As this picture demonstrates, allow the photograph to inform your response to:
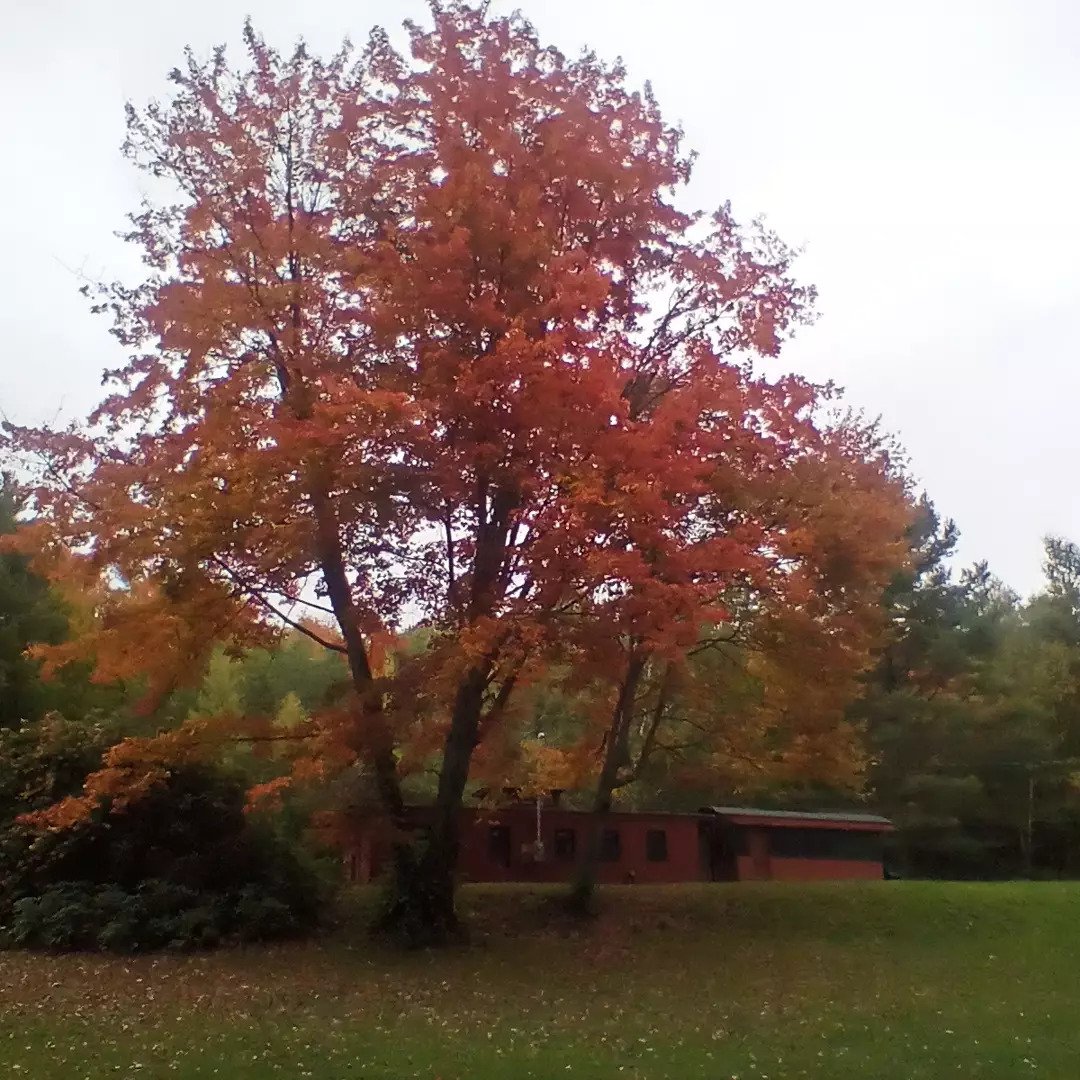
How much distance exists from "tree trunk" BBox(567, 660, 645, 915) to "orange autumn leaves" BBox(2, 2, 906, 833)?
271 centimetres

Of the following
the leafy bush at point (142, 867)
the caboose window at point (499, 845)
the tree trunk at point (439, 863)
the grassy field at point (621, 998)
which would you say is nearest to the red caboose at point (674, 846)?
the caboose window at point (499, 845)

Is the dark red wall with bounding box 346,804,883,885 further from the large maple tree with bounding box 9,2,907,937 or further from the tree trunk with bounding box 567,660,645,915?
the large maple tree with bounding box 9,2,907,937

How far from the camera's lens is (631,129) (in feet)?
61.4

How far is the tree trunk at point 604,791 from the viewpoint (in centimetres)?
2088

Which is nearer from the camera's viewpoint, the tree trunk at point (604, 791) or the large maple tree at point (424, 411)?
the large maple tree at point (424, 411)

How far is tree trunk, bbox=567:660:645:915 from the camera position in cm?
2088

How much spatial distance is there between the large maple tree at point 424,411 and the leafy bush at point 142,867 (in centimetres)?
210

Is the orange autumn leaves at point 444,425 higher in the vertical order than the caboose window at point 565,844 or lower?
higher

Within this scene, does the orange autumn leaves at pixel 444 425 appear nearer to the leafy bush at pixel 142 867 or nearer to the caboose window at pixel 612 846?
the leafy bush at pixel 142 867

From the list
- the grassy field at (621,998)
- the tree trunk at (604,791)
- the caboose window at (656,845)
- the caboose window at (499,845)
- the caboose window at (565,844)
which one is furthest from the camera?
the caboose window at (656,845)

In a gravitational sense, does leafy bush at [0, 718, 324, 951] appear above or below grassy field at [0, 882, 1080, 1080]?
above

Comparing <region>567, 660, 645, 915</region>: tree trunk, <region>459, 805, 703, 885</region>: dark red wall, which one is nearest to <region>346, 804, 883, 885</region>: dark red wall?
<region>459, 805, 703, 885</region>: dark red wall

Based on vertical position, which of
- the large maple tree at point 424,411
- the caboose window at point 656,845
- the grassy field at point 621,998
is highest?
the large maple tree at point 424,411

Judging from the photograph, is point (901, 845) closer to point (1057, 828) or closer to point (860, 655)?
point (1057, 828)
